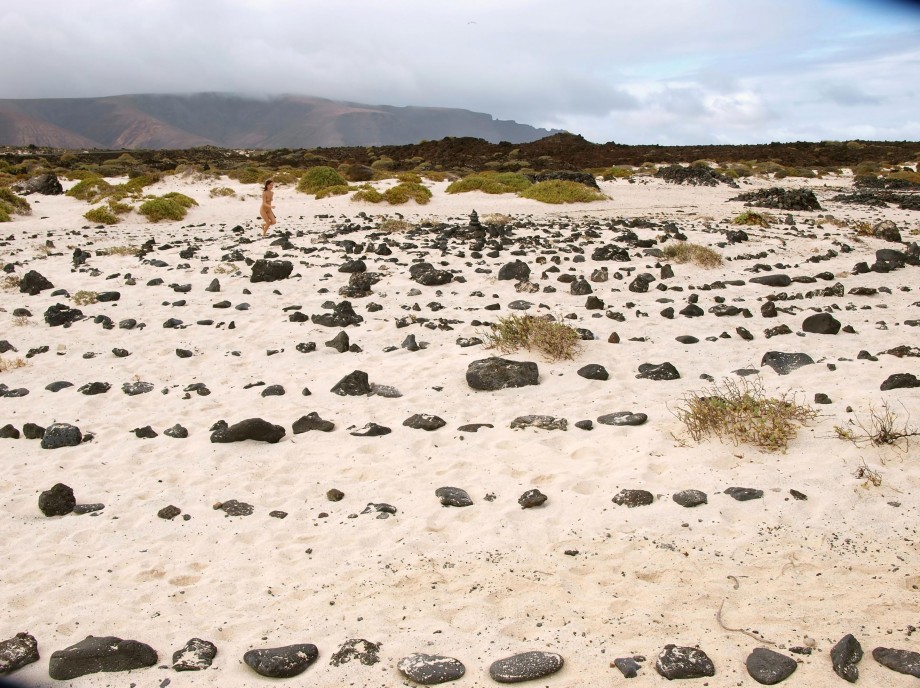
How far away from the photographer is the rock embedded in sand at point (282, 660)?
307 centimetres

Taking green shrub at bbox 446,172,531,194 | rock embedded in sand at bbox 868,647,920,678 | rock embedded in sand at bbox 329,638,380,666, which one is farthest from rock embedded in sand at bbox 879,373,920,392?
green shrub at bbox 446,172,531,194

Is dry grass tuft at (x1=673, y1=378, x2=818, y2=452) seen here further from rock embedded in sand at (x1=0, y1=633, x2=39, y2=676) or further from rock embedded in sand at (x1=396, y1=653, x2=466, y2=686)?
rock embedded in sand at (x1=0, y1=633, x2=39, y2=676)

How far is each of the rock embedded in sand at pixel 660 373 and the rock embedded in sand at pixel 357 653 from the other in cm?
449

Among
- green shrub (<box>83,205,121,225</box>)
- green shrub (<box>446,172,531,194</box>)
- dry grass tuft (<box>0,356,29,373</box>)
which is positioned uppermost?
green shrub (<box>446,172,531,194</box>)

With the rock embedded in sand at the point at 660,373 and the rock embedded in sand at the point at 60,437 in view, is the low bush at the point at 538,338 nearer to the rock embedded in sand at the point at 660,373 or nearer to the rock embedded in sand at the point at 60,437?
the rock embedded in sand at the point at 660,373

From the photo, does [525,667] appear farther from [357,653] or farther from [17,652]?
[17,652]

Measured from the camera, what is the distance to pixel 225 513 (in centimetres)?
466

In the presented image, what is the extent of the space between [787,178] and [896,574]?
3923 cm

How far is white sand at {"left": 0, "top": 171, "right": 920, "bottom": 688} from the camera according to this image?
3.31 m

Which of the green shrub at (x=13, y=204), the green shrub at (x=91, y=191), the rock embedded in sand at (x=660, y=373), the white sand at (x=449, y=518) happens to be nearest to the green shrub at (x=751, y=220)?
the white sand at (x=449, y=518)

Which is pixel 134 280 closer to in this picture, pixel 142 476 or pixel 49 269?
pixel 49 269

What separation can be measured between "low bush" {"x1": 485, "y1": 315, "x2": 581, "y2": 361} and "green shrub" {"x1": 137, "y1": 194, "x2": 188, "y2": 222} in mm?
16149

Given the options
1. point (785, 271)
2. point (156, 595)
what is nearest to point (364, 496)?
point (156, 595)

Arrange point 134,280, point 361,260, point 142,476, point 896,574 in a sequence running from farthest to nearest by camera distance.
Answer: point 361,260, point 134,280, point 142,476, point 896,574
